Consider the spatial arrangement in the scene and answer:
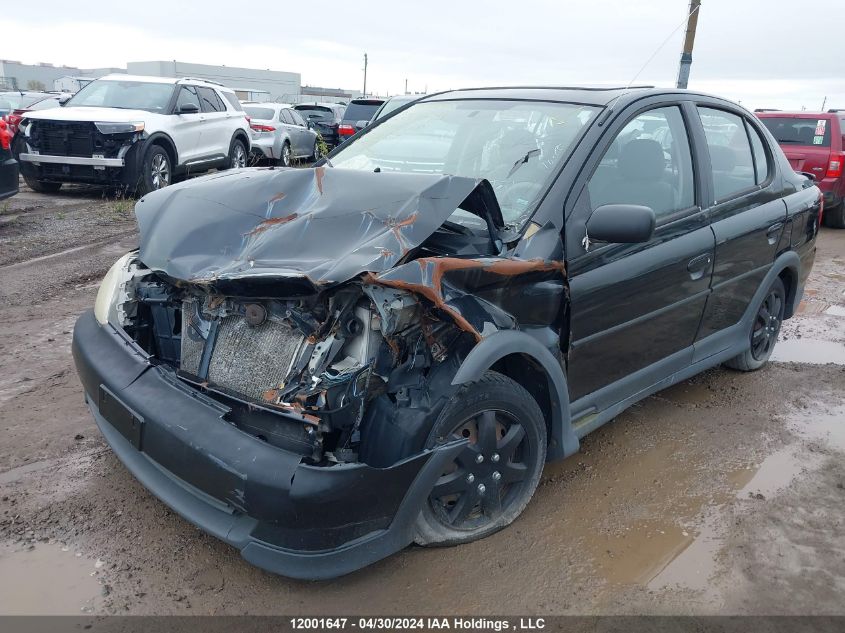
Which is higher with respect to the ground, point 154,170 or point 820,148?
point 820,148

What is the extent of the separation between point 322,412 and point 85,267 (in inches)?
210

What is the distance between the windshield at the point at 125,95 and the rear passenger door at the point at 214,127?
0.88 metres

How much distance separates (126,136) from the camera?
384 inches

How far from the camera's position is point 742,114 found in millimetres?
4410

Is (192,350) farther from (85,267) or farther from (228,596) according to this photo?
(85,267)

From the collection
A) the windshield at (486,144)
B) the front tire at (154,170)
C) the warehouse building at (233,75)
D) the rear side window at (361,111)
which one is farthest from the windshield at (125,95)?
the warehouse building at (233,75)

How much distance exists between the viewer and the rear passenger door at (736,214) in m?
3.89

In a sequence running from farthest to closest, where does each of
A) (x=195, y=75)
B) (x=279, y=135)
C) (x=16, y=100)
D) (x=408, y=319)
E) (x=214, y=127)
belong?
(x=195, y=75) → (x=16, y=100) → (x=279, y=135) → (x=214, y=127) → (x=408, y=319)

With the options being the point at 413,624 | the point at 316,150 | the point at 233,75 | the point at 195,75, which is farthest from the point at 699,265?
the point at 233,75

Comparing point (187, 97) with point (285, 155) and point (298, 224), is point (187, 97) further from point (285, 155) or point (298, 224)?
point (298, 224)

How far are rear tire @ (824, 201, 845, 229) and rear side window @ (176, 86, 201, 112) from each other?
1053 cm

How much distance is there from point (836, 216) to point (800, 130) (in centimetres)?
153

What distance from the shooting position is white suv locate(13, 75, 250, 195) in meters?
9.72

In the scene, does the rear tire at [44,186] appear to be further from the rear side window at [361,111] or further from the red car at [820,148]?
the red car at [820,148]
